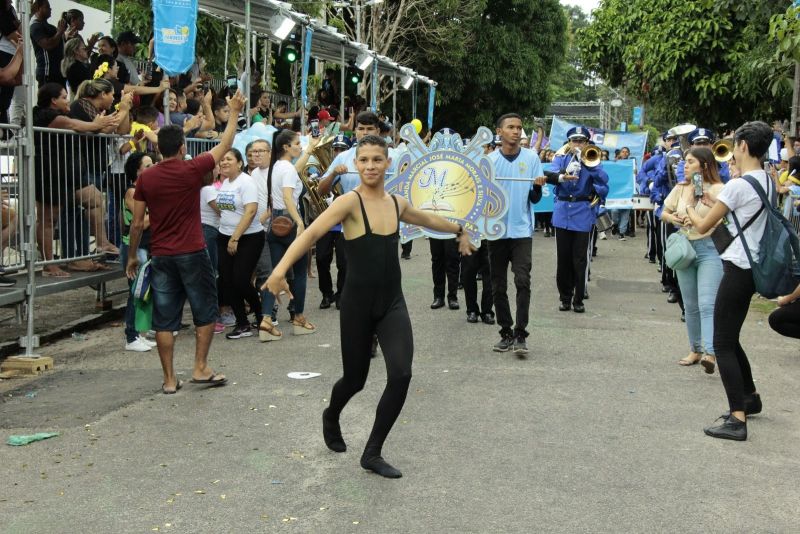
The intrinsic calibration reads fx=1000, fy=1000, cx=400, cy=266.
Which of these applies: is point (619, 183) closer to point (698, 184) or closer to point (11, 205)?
point (698, 184)

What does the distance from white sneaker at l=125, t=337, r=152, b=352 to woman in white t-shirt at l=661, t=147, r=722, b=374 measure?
4.79 metres

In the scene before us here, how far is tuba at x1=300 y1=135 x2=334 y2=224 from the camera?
426 inches

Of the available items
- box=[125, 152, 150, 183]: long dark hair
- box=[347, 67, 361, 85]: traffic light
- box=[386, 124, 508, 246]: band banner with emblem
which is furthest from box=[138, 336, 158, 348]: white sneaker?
box=[347, 67, 361, 85]: traffic light

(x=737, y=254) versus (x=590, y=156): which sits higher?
(x=590, y=156)

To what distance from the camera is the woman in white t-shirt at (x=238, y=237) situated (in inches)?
372

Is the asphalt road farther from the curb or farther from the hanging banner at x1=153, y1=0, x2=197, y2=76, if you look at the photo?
the hanging banner at x1=153, y1=0, x2=197, y2=76

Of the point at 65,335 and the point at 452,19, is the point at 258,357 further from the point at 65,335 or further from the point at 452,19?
the point at 452,19

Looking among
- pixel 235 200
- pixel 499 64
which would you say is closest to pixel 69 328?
pixel 235 200

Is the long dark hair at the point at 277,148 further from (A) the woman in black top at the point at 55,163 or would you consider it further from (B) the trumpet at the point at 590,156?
(B) the trumpet at the point at 590,156

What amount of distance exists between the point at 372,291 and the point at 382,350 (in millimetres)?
337

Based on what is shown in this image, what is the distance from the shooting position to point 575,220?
11820 millimetres

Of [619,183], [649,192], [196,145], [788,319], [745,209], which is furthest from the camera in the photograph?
[619,183]

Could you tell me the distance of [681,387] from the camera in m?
7.90

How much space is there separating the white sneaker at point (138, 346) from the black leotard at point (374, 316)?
4.01 meters
